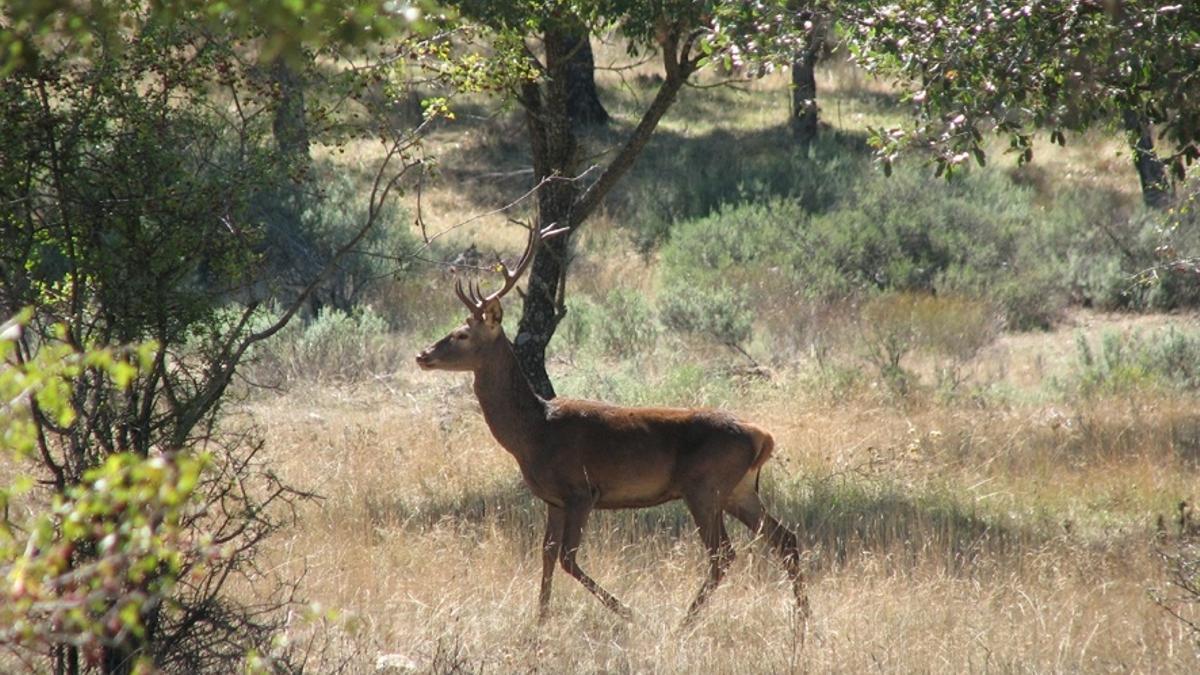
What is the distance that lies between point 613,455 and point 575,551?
1.99ft

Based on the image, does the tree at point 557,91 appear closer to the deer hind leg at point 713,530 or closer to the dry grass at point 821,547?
the dry grass at point 821,547

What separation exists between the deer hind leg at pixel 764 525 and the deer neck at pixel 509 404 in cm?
123

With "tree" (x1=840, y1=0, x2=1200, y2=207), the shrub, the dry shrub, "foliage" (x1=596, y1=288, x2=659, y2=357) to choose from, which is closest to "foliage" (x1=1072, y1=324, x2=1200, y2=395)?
the dry shrub

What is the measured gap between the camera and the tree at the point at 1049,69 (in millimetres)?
6766

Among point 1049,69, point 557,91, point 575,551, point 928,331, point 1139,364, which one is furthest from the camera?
point 928,331

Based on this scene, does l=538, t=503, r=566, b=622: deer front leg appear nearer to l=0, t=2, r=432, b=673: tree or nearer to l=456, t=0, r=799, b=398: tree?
l=0, t=2, r=432, b=673: tree

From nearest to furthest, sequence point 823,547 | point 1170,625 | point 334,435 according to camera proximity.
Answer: point 1170,625 < point 823,547 < point 334,435

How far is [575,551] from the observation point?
25.6 feet

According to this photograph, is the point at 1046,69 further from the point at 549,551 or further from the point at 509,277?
the point at 549,551

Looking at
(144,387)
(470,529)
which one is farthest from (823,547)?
(144,387)

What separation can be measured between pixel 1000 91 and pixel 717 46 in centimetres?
244

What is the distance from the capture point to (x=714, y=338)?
16.1 meters

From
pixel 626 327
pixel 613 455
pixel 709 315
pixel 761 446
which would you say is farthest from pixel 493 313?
pixel 709 315

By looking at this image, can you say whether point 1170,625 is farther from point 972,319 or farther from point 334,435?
point 972,319
